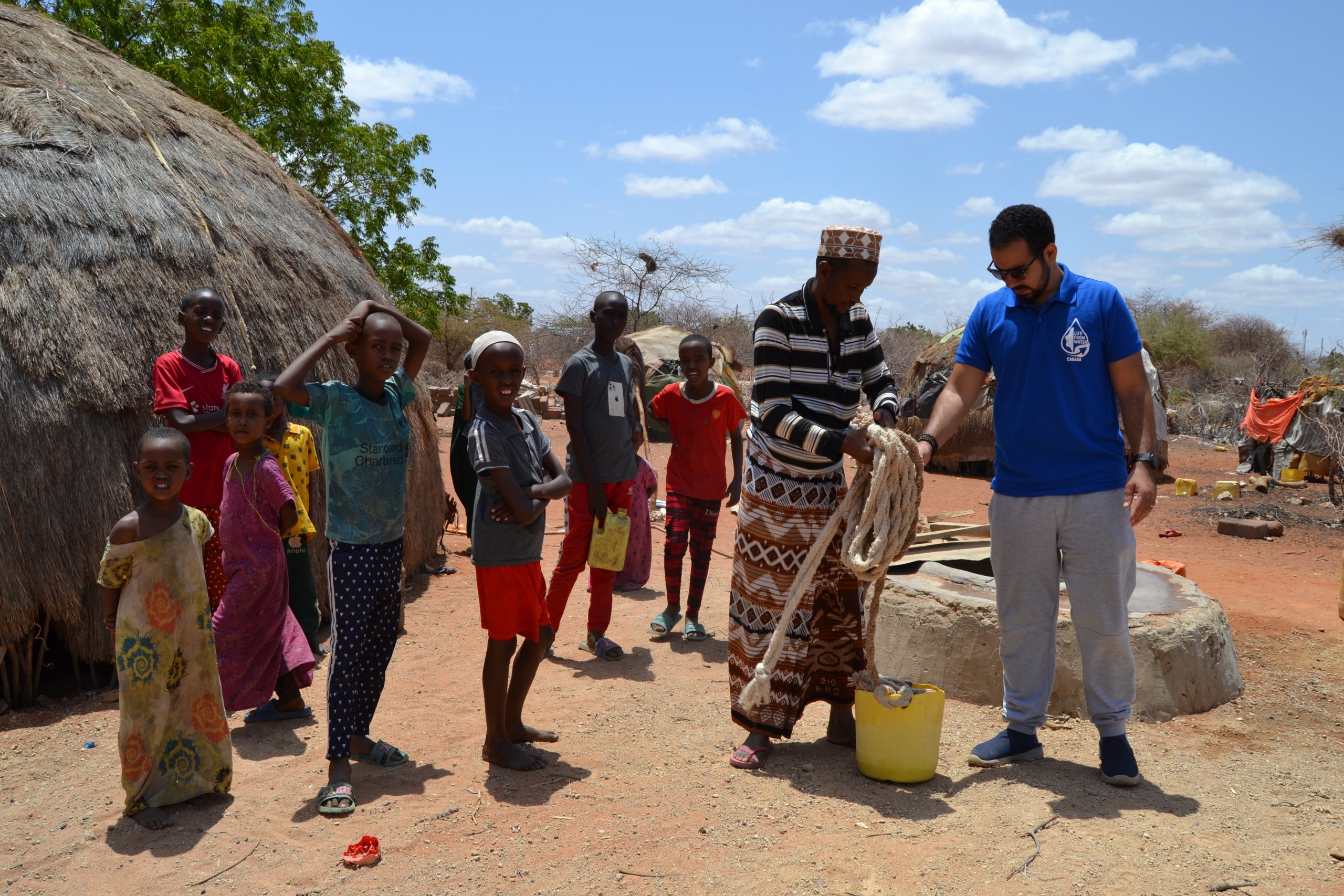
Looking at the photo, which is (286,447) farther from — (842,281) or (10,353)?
(842,281)

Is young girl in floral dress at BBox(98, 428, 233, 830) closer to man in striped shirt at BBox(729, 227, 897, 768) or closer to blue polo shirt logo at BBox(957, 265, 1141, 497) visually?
man in striped shirt at BBox(729, 227, 897, 768)

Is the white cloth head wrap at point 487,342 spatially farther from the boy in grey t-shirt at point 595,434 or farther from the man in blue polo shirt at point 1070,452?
the man in blue polo shirt at point 1070,452

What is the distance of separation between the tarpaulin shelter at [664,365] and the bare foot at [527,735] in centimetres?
708

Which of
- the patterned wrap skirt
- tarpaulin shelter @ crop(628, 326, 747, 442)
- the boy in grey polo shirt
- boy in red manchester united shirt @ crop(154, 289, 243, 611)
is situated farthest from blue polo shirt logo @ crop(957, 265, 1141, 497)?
tarpaulin shelter @ crop(628, 326, 747, 442)

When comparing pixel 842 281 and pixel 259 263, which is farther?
pixel 259 263

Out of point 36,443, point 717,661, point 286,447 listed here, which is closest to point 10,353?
point 36,443

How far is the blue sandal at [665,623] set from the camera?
5.41 m

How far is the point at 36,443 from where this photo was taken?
4.42m

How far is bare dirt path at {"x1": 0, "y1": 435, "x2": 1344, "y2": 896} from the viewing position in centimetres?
270

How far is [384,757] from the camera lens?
3518 millimetres

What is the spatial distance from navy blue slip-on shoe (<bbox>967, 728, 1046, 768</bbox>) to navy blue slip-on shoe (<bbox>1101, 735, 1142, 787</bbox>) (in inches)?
10.2

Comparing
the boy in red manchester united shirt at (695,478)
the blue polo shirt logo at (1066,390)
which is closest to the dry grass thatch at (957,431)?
the boy in red manchester united shirt at (695,478)

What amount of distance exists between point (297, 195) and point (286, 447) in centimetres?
317

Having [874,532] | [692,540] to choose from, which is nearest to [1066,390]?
[874,532]
